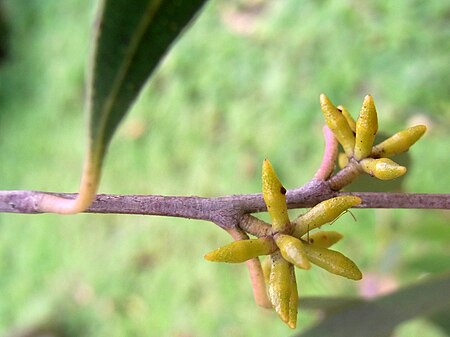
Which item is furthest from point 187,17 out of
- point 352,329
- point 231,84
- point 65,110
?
point 65,110

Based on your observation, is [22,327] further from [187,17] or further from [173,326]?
[187,17]

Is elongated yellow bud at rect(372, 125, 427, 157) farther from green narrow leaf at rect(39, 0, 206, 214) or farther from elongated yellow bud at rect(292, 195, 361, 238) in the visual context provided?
green narrow leaf at rect(39, 0, 206, 214)

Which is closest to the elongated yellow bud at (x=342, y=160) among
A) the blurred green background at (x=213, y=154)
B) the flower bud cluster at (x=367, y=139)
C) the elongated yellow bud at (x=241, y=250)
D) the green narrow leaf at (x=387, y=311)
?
the flower bud cluster at (x=367, y=139)

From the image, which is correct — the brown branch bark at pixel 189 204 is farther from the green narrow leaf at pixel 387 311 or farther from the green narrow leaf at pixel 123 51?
the green narrow leaf at pixel 387 311

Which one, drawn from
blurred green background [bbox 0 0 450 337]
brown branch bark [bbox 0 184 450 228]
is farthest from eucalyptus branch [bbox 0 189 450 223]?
blurred green background [bbox 0 0 450 337]

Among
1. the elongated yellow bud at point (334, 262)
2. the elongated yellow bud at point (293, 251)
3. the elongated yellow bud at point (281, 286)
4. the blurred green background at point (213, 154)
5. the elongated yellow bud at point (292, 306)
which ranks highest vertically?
the elongated yellow bud at point (293, 251)

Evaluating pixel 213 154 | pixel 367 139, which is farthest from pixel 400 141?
pixel 213 154
